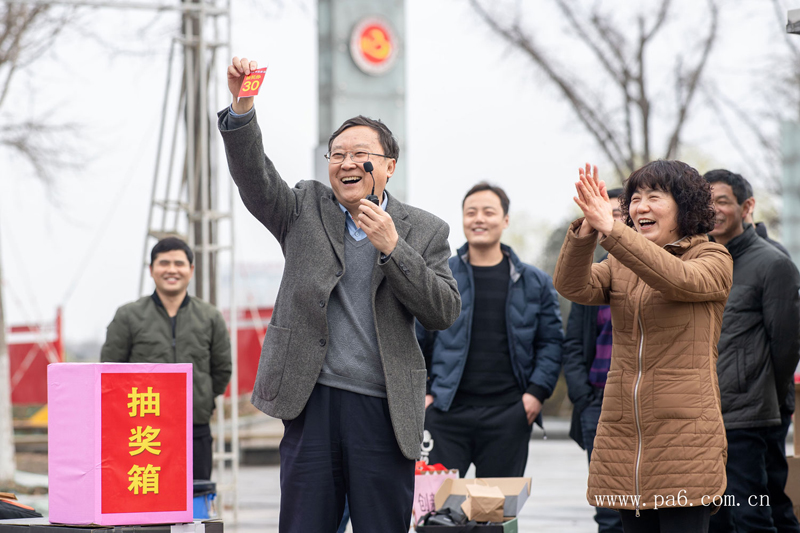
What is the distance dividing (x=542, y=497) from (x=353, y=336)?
6771mm

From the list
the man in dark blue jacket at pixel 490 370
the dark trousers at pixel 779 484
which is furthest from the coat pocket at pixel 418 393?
the dark trousers at pixel 779 484

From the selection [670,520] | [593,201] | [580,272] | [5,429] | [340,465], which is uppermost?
[593,201]

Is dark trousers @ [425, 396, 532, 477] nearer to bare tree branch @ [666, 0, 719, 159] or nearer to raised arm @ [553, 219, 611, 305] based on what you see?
raised arm @ [553, 219, 611, 305]

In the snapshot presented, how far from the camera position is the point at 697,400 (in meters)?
3.26

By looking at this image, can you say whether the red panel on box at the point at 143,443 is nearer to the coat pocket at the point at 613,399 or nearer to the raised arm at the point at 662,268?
the coat pocket at the point at 613,399

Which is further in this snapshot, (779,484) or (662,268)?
(779,484)

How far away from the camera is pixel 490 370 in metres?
5.15

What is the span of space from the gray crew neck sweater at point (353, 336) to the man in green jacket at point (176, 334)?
9.98 feet

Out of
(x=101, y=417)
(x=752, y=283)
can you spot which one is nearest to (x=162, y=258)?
(x=101, y=417)

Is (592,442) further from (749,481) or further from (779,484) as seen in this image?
(779,484)

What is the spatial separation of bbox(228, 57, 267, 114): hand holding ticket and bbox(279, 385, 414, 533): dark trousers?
92cm

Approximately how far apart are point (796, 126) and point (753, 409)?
546 cm

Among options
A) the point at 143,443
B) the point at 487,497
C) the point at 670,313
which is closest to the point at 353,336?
the point at 143,443

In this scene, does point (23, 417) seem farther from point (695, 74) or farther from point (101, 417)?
point (101, 417)
